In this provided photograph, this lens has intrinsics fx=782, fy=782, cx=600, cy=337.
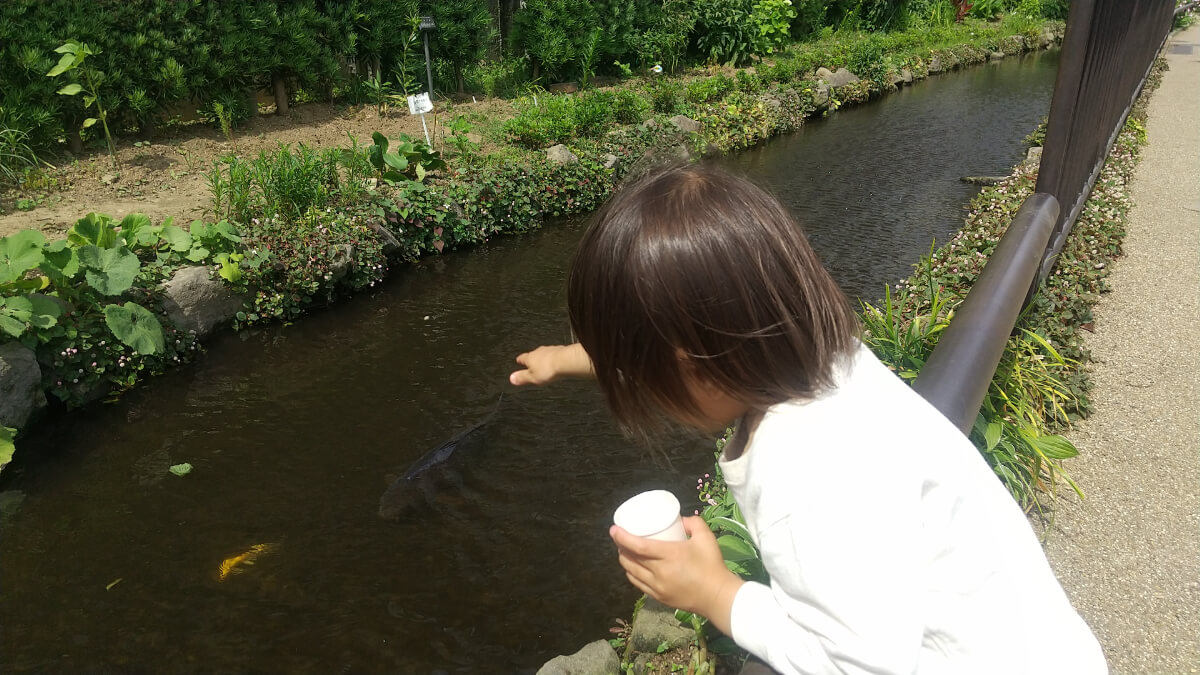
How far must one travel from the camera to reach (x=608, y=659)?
7.61 feet

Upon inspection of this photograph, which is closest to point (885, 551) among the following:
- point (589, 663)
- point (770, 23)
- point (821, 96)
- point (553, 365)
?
point (553, 365)

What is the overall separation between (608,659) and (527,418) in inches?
71.3

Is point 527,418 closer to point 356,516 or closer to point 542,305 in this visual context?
point 356,516

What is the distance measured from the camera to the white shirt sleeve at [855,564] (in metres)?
0.87

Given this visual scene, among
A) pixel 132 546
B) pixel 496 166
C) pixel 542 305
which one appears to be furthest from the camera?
pixel 496 166

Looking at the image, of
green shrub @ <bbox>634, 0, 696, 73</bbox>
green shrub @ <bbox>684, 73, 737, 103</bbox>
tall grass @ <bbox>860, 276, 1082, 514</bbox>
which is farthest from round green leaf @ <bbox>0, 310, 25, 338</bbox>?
green shrub @ <bbox>634, 0, 696, 73</bbox>

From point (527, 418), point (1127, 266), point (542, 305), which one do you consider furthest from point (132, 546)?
point (1127, 266)

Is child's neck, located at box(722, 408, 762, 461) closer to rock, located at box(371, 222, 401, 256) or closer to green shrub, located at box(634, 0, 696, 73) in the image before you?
rock, located at box(371, 222, 401, 256)

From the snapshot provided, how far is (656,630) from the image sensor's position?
2.16 m

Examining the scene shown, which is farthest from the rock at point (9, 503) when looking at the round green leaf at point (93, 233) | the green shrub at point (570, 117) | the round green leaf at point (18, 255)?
the green shrub at point (570, 117)

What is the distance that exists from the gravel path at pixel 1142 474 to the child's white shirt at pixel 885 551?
113 centimetres

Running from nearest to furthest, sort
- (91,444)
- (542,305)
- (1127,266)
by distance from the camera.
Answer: (91,444) < (1127,266) < (542,305)

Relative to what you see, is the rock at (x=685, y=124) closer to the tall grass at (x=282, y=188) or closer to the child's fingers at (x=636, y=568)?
the tall grass at (x=282, y=188)

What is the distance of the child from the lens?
883 mm
